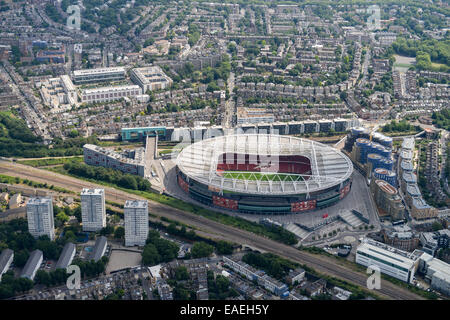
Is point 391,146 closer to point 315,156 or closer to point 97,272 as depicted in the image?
point 315,156

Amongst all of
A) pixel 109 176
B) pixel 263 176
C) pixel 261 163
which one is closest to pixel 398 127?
pixel 261 163

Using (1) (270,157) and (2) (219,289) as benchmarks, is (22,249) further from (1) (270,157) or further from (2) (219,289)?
(1) (270,157)

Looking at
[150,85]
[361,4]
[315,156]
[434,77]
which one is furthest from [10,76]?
[361,4]

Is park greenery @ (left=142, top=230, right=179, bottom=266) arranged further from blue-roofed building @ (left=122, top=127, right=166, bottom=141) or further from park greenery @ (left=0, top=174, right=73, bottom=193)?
blue-roofed building @ (left=122, top=127, right=166, bottom=141)

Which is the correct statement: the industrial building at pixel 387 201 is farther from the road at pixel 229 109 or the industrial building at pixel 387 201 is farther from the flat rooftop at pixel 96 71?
the flat rooftop at pixel 96 71

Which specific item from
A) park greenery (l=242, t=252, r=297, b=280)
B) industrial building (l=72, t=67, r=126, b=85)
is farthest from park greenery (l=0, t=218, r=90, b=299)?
industrial building (l=72, t=67, r=126, b=85)
